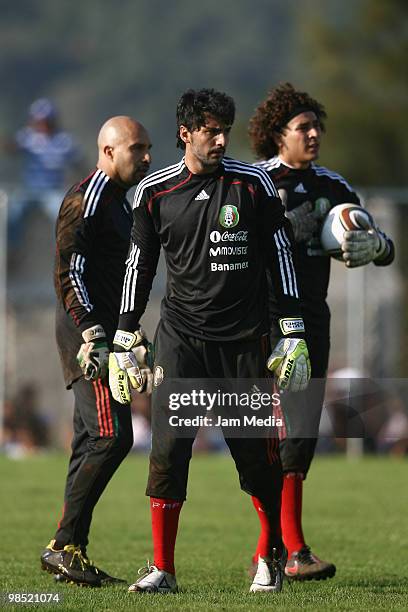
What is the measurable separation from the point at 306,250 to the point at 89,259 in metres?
1.31

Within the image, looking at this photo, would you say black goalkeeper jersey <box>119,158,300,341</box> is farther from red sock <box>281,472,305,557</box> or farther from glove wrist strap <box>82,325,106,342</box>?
red sock <box>281,472,305,557</box>

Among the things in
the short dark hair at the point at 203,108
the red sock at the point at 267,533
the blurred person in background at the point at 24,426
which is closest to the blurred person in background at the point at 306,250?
the red sock at the point at 267,533

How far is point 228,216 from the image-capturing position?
725cm

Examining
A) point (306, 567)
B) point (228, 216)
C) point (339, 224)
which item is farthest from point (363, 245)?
point (306, 567)

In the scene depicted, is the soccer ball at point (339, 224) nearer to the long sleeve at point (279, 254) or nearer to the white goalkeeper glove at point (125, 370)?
the long sleeve at point (279, 254)

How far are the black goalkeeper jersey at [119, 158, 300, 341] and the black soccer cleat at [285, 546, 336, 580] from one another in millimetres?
1618

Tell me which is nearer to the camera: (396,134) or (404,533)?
(404,533)

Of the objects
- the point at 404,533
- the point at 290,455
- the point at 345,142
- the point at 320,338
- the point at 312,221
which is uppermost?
the point at 345,142

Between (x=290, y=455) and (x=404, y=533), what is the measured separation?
239 cm

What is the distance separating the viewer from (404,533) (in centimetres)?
1062

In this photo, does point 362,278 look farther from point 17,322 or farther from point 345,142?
point 345,142

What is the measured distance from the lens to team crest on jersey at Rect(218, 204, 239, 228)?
23.8 ft

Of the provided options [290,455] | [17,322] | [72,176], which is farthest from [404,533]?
[72,176]

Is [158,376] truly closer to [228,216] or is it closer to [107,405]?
[107,405]
